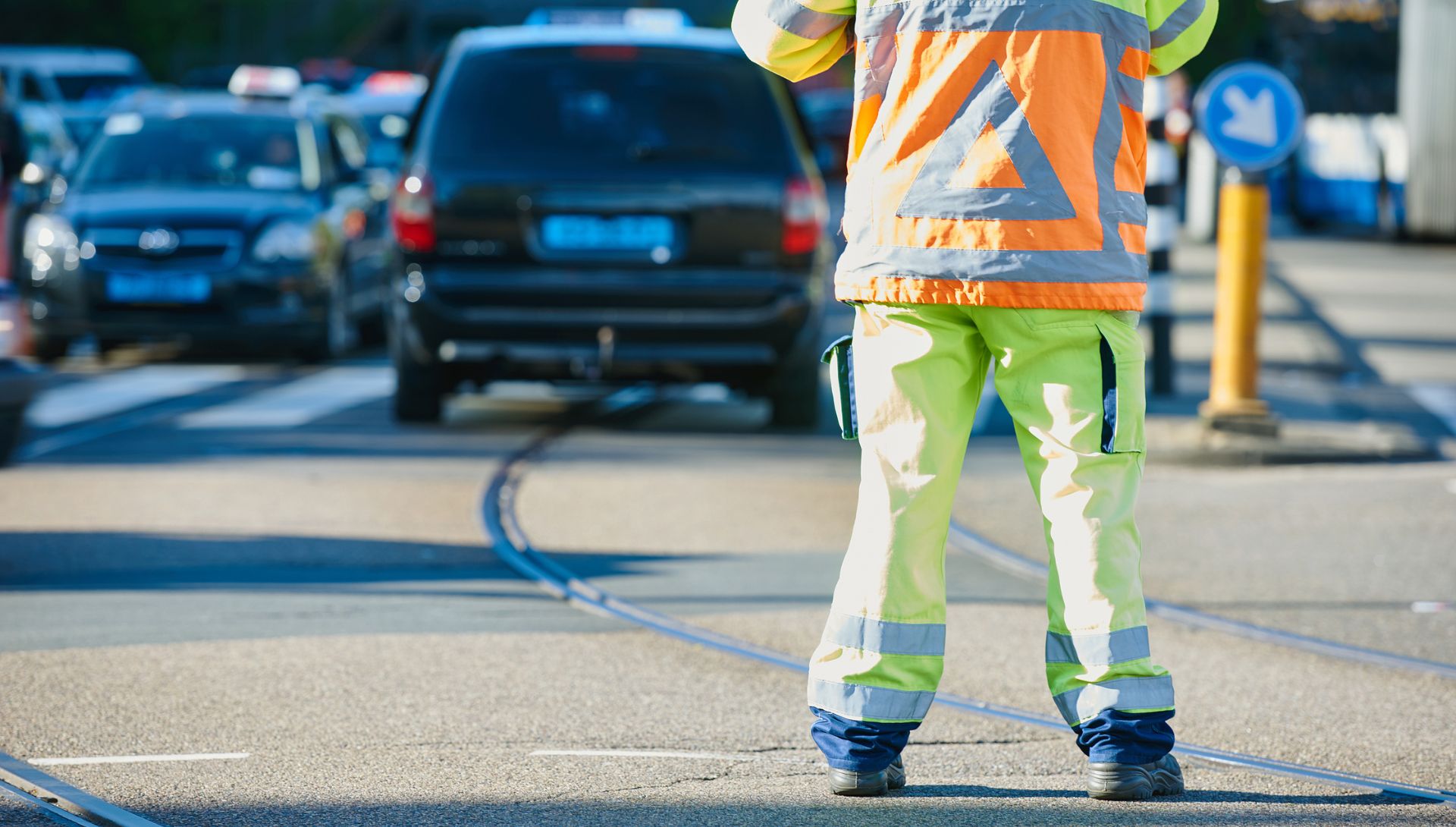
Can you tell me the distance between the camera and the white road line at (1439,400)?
1091cm

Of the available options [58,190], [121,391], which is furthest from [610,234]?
[58,190]

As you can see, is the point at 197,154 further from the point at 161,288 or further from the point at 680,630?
the point at 680,630

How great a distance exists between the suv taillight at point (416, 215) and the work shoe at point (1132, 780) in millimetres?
5878

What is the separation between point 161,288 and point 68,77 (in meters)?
21.0

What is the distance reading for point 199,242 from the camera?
12492 millimetres

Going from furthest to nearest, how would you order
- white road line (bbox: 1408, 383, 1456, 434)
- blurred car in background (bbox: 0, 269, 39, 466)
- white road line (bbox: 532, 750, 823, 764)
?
white road line (bbox: 1408, 383, 1456, 434), blurred car in background (bbox: 0, 269, 39, 466), white road line (bbox: 532, 750, 823, 764)

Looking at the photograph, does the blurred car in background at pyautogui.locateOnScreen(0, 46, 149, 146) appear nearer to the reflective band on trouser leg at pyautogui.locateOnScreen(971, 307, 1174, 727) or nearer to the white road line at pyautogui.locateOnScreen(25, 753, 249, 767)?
the white road line at pyautogui.locateOnScreen(25, 753, 249, 767)

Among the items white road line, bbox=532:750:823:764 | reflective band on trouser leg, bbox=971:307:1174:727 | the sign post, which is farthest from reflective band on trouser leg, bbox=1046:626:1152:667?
the sign post

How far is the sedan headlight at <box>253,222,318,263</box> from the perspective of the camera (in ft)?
41.1

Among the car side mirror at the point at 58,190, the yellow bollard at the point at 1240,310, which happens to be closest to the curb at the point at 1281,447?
the yellow bollard at the point at 1240,310

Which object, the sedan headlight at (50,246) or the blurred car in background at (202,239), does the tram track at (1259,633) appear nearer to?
the blurred car in background at (202,239)

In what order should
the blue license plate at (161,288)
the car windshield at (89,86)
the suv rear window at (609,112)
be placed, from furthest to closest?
the car windshield at (89,86)
the blue license plate at (161,288)
the suv rear window at (609,112)

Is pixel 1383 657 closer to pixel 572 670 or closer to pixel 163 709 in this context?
pixel 572 670

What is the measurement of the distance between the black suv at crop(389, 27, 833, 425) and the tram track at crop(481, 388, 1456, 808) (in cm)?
58
